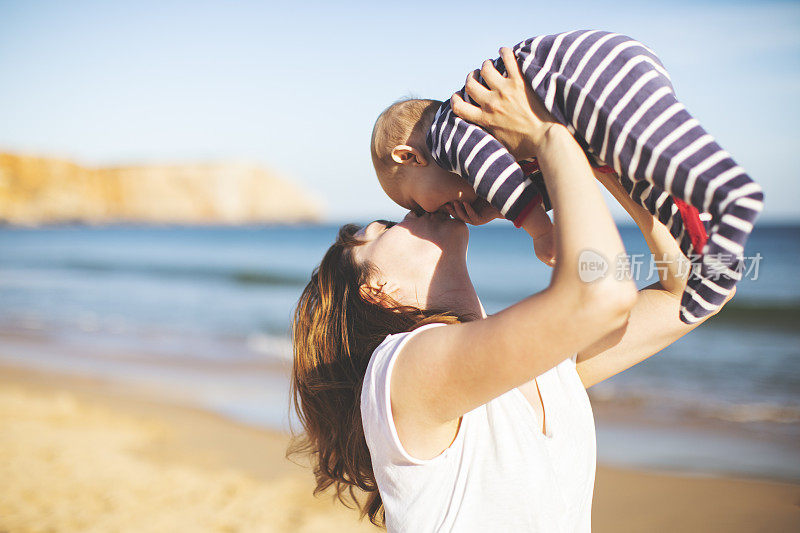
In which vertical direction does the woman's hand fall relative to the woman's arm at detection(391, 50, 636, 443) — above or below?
above

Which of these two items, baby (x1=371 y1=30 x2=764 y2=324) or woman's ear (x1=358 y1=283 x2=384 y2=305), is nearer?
baby (x1=371 y1=30 x2=764 y2=324)

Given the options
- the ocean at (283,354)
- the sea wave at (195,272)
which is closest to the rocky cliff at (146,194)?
the sea wave at (195,272)

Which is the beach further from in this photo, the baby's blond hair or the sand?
the baby's blond hair

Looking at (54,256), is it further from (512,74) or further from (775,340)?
(512,74)

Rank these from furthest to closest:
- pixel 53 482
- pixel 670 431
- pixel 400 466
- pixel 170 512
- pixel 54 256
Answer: pixel 54 256 → pixel 670 431 → pixel 53 482 → pixel 170 512 → pixel 400 466

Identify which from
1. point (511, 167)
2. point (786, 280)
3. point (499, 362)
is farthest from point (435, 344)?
point (786, 280)

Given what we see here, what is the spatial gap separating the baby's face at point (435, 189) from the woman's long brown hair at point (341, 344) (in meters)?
0.22

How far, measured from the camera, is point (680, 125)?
129 cm

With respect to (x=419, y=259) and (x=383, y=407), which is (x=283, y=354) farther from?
(x=383, y=407)

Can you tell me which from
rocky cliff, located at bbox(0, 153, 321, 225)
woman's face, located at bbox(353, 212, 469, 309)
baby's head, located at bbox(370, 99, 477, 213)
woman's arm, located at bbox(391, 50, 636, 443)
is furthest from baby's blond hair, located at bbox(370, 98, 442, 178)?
rocky cliff, located at bbox(0, 153, 321, 225)

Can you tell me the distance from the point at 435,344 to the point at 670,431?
528 centimetres

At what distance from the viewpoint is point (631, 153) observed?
1.32 m

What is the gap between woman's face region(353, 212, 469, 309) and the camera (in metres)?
1.69

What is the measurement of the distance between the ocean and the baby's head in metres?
0.83
